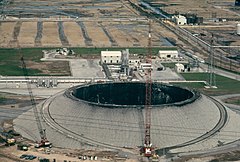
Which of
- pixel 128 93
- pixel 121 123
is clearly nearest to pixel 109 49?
pixel 128 93

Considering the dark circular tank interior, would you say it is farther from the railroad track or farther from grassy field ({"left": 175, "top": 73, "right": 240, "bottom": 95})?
grassy field ({"left": 175, "top": 73, "right": 240, "bottom": 95})

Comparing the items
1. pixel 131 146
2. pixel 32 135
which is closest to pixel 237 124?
pixel 131 146

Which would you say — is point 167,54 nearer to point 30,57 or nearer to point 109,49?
point 109,49

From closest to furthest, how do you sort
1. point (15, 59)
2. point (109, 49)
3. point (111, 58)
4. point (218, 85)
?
1. point (218, 85)
2. point (111, 58)
3. point (15, 59)
4. point (109, 49)

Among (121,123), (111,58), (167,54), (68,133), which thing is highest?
(121,123)

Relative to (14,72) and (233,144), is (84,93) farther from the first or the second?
(14,72)

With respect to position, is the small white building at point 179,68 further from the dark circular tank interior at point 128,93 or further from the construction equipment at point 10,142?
the construction equipment at point 10,142
